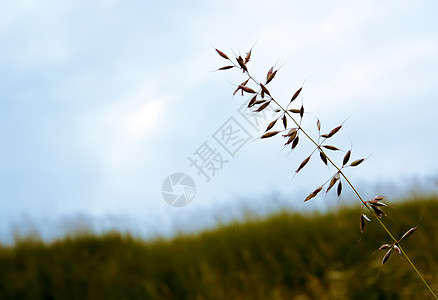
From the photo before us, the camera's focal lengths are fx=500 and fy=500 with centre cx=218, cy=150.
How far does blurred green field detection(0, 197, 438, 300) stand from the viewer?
4.54 metres

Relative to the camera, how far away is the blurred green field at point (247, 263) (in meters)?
4.54

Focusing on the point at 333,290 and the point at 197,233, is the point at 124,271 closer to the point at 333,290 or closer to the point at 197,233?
the point at 197,233

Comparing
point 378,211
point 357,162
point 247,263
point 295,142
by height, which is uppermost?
point 247,263

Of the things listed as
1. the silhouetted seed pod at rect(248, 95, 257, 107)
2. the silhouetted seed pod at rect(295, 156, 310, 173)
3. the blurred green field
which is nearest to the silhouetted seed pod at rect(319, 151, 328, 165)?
the silhouetted seed pod at rect(295, 156, 310, 173)

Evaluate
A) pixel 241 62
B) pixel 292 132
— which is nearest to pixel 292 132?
pixel 292 132

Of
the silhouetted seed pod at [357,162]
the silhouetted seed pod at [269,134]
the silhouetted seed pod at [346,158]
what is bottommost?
the silhouetted seed pod at [357,162]

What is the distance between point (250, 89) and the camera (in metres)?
1.07

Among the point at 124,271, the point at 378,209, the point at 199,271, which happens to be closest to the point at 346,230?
the point at 199,271

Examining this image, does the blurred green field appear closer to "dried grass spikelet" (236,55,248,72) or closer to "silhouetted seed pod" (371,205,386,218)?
"silhouetted seed pod" (371,205,386,218)

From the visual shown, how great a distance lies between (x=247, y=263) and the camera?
17.2 feet

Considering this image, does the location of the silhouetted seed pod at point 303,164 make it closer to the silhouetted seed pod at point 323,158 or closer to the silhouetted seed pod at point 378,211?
the silhouetted seed pod at point 323,158

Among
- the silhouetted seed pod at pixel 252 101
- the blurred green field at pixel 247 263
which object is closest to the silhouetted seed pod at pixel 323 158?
the silhouetted seed pod at pixel 252 101

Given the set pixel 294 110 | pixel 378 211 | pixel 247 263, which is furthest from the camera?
pixel 247 263

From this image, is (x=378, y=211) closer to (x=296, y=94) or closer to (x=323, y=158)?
(x=323, y=158)
